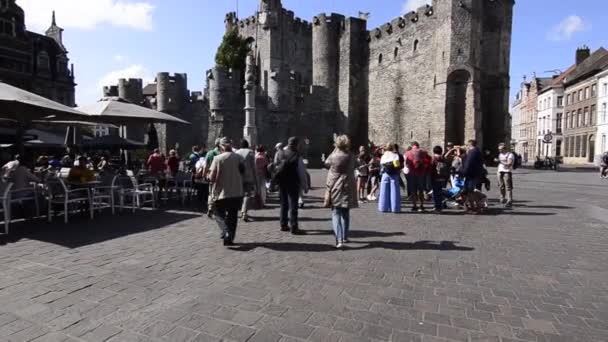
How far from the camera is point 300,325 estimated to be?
337cm

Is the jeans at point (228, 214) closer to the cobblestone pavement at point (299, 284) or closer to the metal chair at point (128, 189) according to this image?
the cobblestone pavement at point (299, 284)

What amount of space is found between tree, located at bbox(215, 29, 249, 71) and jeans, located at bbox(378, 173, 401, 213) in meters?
31.0

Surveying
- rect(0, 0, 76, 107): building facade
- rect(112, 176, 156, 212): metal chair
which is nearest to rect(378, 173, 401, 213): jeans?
rect(112, 176, 156, 212): metal chair

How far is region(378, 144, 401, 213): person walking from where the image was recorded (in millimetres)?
9391

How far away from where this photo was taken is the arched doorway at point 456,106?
29594 mm

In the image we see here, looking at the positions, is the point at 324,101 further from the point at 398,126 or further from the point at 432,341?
the point at 432,341

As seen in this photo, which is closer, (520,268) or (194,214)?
(520,268)

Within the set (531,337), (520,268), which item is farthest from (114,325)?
(520,268)

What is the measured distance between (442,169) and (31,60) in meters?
42.5

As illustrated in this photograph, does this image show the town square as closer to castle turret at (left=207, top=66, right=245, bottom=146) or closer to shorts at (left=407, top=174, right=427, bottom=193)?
shorts at (left=407, top=174, right=427, bottom=193)

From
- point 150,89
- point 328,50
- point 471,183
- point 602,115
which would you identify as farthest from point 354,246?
point 150,89

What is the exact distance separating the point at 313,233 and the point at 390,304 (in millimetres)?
3265

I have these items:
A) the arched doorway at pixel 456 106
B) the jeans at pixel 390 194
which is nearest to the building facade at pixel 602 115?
the arched doorway at pixel 456 106

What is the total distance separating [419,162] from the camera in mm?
9680
